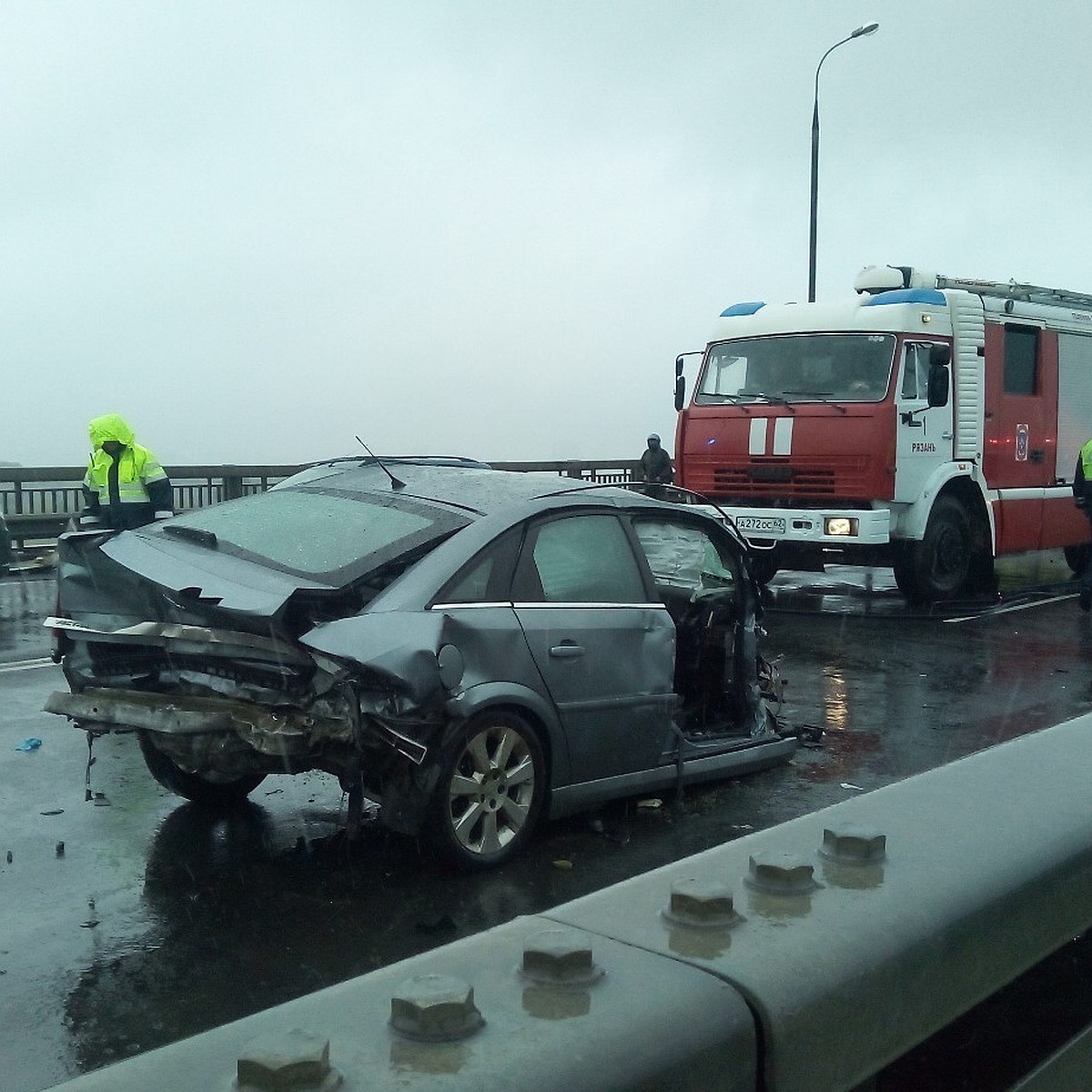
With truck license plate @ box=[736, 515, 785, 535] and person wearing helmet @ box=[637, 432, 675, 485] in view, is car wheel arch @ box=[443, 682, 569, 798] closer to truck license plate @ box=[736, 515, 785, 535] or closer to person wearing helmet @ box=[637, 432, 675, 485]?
truck license plate @ box=[736, 515, 785, 535]

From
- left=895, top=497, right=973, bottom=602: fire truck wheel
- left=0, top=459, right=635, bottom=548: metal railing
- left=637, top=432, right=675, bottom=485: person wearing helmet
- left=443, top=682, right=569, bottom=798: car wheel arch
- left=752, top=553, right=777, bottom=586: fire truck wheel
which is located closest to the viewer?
left=443, top=682, right=569, bottom=798: car wheel arch

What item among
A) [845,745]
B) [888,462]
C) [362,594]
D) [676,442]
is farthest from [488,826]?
[676,442]

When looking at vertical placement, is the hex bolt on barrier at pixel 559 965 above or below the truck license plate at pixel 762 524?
above

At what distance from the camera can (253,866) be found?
548cm

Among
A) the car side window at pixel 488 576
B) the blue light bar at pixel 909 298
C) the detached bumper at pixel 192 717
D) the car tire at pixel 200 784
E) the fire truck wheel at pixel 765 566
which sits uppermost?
the blue light bar at pixel 909 298

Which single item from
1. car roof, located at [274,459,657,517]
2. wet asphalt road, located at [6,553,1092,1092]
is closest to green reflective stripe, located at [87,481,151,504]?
wet asphalt road, located at [6,553,1092,1092]

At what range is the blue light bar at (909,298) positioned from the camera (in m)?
13.8

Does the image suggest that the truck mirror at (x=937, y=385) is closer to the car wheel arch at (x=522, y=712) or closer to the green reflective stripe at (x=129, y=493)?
the green reflective stripe at (x=129, y=493)

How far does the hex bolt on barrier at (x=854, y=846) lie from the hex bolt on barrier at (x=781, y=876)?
0.28 ft

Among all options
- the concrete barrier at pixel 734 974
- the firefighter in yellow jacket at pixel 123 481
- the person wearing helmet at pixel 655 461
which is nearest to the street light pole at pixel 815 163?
the person wearing helmet at pixel 655 461

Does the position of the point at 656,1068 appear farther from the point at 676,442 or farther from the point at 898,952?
the point at 676,442

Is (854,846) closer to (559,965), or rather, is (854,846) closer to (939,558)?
(559,965)

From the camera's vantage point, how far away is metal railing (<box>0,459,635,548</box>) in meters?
18.6

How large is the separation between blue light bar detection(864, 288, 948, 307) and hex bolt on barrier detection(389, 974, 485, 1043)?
44.0 ft
